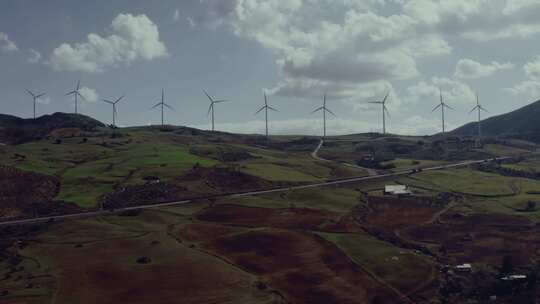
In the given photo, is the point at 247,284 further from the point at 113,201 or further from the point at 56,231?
the point at 113,201

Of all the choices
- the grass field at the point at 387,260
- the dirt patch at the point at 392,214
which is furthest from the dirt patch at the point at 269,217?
the grass field at the point at 387,260

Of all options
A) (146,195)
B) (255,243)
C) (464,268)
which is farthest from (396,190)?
(146,195)

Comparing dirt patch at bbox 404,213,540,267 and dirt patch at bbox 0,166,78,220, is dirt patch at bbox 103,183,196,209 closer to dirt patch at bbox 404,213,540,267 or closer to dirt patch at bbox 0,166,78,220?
dirt patch at bbox 0,166,78,220

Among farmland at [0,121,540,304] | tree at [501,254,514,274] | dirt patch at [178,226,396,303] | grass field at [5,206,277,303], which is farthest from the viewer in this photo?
tree at [501,254,514,274]

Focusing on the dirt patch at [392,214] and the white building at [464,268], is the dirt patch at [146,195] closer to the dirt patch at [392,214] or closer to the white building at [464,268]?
the dirt patch at [392,214]

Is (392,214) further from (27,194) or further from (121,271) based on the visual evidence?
(27,194)

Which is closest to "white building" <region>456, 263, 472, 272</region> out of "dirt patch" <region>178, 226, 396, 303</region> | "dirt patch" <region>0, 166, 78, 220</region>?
"dirt patch" <region>178, 226, 396, 303</region>
